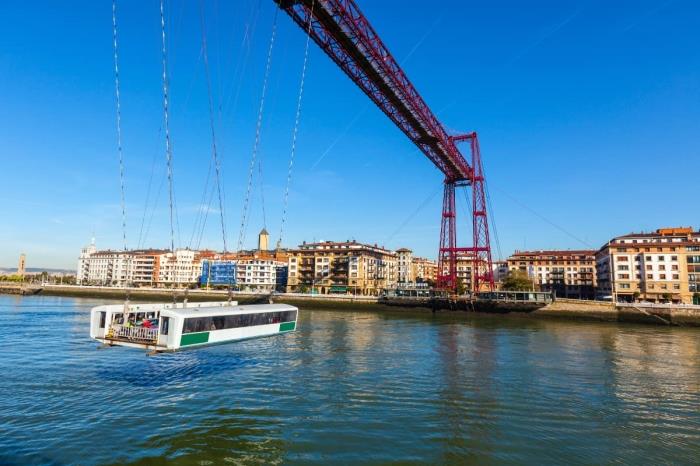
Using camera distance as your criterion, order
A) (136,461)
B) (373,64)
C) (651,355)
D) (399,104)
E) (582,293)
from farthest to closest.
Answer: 1. (582,293)
2. (399,104)
3. (373,64)
4. (651,355)
5. (136,461)

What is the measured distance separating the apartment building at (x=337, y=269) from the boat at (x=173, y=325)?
76.0 m

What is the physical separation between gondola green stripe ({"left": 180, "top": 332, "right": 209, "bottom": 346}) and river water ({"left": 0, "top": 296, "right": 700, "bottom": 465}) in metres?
2.02

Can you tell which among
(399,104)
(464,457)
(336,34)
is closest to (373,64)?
(336,34)

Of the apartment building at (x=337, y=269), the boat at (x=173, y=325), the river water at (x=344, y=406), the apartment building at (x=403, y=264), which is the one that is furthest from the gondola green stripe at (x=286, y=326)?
the apartment building at (x=403, y=264)

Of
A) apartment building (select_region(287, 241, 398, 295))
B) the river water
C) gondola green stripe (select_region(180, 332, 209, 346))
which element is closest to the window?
gondola green stripe (select_region(180, 332, 209, 346))

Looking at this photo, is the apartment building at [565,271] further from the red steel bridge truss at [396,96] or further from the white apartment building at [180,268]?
the white apartment building at [180,268]

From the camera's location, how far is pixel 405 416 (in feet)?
44.9

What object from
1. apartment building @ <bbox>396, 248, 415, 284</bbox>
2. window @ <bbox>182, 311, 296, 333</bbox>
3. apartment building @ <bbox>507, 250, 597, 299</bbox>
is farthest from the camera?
apartment building @ <bbox>396, 248, 415, 284</bbox>

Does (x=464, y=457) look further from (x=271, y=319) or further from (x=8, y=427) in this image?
(x=8, y=427)

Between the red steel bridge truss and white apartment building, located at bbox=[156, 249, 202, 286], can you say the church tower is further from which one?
the red steel bridge truss

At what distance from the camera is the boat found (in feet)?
50.1

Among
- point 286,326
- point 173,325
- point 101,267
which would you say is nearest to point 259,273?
point 101,267

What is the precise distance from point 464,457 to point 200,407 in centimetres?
889

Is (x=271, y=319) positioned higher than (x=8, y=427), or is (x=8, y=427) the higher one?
(x=271, y=319)
